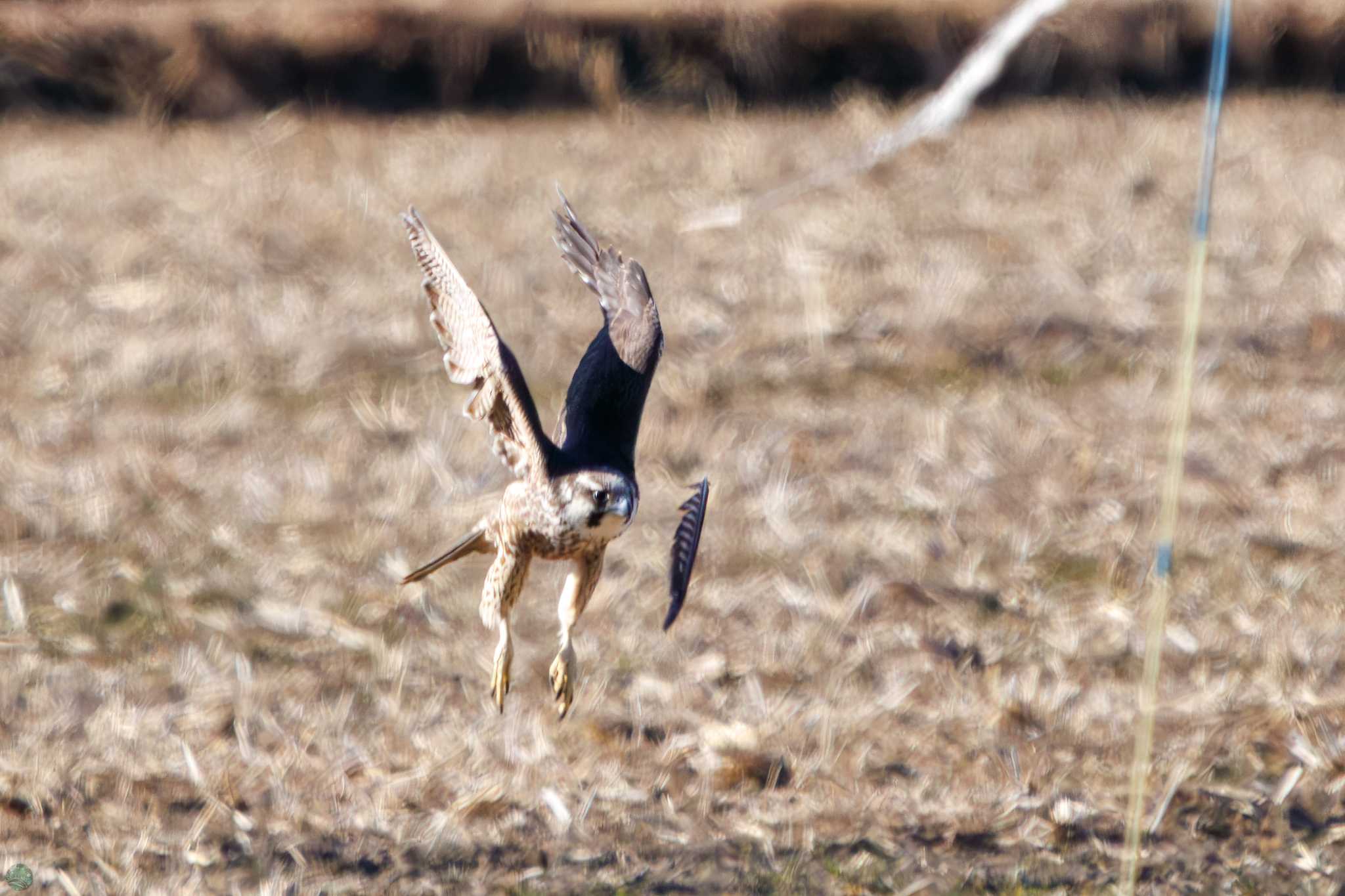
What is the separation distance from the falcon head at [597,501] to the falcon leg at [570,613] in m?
0.18

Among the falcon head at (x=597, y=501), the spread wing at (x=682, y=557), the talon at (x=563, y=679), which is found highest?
the falcon head at (x=597, y=501)

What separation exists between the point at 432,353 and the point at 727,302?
1.32 metres

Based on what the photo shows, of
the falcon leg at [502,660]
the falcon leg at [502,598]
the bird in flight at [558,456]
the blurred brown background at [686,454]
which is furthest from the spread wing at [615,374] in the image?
the blurred brown background at [686,454]

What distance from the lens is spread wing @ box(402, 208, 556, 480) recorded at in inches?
97.0

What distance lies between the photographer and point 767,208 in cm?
791

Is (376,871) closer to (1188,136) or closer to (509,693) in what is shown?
(509,693)

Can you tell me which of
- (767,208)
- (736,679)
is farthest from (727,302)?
(736,679)

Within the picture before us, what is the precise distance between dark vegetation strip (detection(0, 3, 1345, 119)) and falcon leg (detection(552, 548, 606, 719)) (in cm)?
650

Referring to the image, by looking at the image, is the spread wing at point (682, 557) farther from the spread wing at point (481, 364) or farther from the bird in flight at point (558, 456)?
the spread wing at point (481, 364)

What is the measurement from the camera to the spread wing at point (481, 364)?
2.46 metres

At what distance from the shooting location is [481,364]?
2500 millimetres

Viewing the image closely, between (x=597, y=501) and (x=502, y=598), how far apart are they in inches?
12.8

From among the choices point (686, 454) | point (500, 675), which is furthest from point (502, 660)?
point (686, 454)

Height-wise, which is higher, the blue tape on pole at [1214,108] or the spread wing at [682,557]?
the blue tape on pole at [1214,108]
